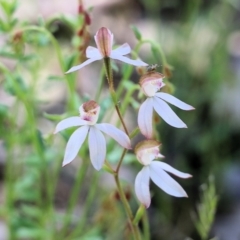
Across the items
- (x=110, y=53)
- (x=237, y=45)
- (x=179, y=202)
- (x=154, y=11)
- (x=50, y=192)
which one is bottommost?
(x=179, y=202)

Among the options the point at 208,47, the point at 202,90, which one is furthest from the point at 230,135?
the point at 208,47

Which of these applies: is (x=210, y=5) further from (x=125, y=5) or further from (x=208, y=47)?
(x=125, y=5)

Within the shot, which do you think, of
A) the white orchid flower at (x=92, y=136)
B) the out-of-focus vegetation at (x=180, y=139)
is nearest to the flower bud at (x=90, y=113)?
the white orchid flower at (x=92, y=136)

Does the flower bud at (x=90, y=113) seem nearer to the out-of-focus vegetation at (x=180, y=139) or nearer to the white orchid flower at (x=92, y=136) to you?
the white orchid flower at (x=92, y=136)

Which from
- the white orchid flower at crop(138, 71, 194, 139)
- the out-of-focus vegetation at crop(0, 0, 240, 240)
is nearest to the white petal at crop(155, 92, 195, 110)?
the white orchid flower at crop(138, 71, 194, 139)

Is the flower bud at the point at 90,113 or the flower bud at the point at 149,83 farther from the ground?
the flower bud at the point at 149,83

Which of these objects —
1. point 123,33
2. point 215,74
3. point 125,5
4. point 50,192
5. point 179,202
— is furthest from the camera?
point 125,5

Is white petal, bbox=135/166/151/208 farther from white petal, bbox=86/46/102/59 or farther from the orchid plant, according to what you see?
white petal, bbox=86/46/102/59
